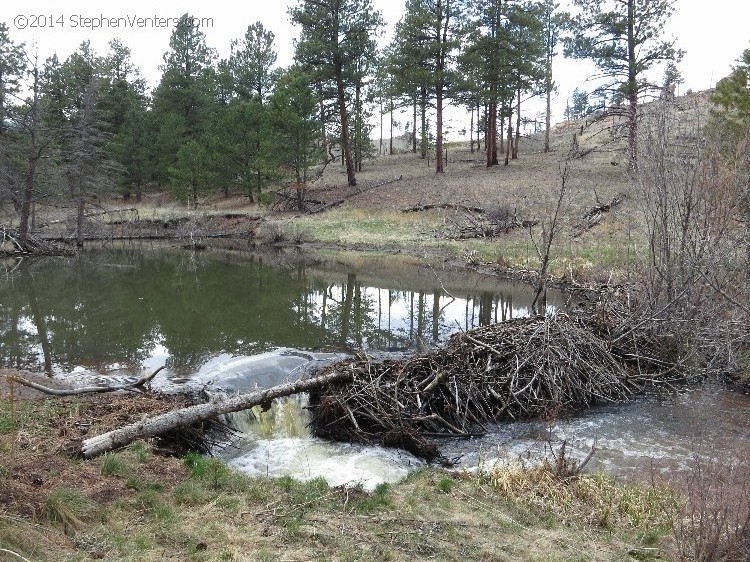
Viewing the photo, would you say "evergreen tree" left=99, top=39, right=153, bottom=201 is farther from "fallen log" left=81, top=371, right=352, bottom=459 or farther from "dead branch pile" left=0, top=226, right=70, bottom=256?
"fallen log" left=81, top=371, right=352, bottom=459

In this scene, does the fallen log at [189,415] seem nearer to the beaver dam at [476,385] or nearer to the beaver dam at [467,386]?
the beaver dam at [467,386]

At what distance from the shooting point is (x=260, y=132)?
124ft

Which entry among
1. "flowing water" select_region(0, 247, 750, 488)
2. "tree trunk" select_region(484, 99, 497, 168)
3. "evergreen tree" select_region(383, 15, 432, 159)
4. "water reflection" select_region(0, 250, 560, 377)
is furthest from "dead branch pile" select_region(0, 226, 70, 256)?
"tree trunk" select_region(484, 99, 497, 168)

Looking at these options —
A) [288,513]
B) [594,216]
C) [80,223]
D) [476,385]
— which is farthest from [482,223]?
[288,513]

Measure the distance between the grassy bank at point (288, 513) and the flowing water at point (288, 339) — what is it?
961mm

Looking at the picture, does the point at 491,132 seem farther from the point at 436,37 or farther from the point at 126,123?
the point at 126,123

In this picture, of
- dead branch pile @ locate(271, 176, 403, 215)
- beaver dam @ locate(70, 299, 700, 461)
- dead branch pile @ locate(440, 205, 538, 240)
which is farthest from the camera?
dead branch pile @ locate(271, 176, 403, 215)

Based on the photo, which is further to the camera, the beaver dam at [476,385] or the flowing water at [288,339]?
the beaver dam at [476,385]

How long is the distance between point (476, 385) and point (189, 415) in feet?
14.3

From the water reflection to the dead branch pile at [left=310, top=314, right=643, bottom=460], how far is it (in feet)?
6.53

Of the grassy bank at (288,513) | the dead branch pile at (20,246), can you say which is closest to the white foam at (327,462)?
the grassy bank at (288,513)

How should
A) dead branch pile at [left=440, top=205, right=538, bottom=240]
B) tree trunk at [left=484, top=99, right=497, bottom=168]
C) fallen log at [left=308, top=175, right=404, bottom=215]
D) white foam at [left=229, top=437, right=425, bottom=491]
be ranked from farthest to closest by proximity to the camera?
tree trunk at [left=484, top=99, right=497, bottom=168] < fallen log at [left=308, top=175, right=404, bottom=215] < dead branch pile at [left=440, top=205, right=538, bottom=240] < white foam at [left=229, top=437, right=425, bottom=491]

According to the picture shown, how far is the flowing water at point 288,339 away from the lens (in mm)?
7758

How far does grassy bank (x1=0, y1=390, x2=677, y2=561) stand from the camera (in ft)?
14.7
